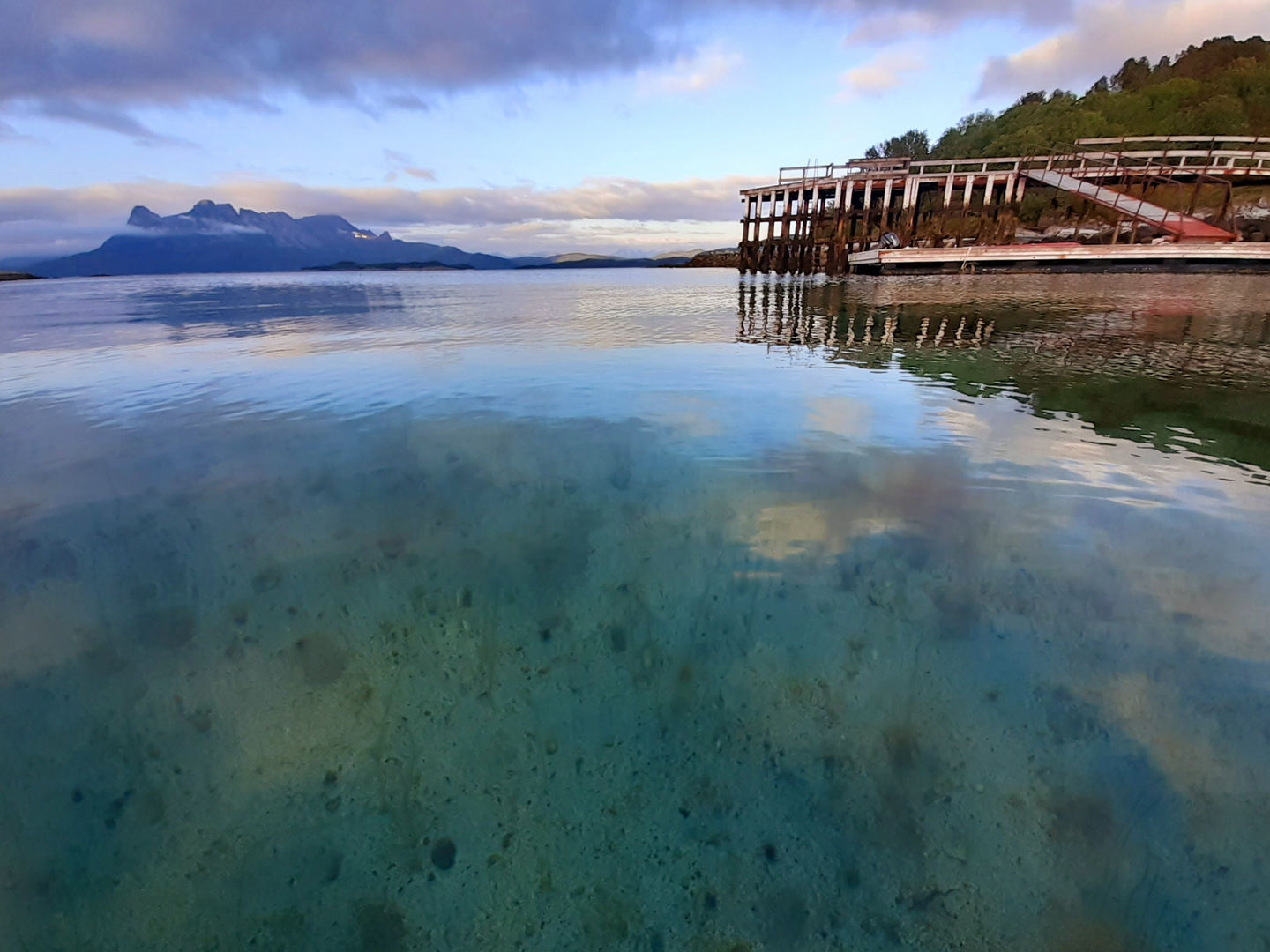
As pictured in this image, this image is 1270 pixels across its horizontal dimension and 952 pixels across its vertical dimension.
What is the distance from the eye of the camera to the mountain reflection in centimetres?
862

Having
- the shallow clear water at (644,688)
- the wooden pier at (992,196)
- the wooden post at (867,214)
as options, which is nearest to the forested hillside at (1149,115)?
the wooden pier at (992,196)

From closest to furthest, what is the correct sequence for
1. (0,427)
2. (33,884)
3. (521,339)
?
(33,884) → (0,427) → (521,339)

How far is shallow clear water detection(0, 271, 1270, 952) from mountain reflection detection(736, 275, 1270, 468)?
1.50ft

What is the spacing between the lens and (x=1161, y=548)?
16.5 ft

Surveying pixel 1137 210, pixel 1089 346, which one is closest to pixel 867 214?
pixel 1137 210

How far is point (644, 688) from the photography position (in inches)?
148

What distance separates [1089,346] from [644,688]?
1639cm

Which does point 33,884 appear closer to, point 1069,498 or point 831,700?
point 831,700

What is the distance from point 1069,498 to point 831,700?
170 inches

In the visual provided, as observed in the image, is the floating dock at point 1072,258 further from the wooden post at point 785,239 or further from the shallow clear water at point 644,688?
the shallow clear water at point 644,688

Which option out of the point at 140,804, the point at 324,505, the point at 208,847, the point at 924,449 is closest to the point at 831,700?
the point at 208,847

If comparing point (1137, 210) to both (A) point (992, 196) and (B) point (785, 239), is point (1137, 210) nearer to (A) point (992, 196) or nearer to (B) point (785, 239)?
(A) point (992, 196)

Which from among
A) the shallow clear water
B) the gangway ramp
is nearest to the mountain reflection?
the shallow clear water

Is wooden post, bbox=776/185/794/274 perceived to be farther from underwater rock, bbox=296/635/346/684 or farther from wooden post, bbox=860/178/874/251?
underwater rock, bbox=296/635/346/684
